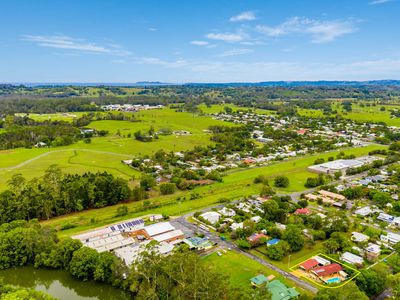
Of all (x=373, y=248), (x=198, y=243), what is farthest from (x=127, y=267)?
(x=373, y=248)

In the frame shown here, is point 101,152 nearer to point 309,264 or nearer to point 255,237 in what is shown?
point 255,237

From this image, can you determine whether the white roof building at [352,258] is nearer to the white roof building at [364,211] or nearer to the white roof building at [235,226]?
the white roof building at [235,226]

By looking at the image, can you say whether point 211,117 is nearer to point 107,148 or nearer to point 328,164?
point 107,148

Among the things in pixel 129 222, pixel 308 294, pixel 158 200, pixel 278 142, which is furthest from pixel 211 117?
pixel 308 294

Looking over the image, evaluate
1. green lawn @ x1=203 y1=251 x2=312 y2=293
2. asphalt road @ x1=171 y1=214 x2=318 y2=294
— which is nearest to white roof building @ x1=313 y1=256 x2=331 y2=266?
asphalt road @ x1=171 y1=214 x2=318 y2=294

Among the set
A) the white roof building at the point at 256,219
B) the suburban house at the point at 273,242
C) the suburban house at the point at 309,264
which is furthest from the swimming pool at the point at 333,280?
the white roof building at the point at 256,219
